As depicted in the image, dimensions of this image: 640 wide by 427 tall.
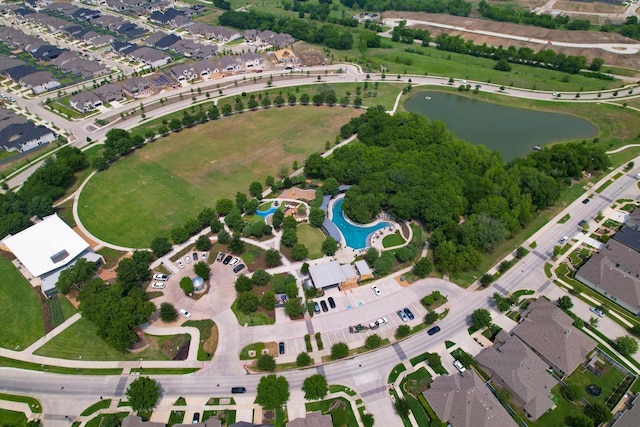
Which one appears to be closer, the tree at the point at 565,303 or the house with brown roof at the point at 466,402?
the house with brown roof at the point at 466,402

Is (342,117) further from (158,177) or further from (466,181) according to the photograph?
(158,177)

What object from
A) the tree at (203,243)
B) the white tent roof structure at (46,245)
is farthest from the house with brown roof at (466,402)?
the white tent roof structure at (46,245)

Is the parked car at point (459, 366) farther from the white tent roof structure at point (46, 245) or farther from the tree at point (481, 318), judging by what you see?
the white tent roof structure at point (46, 245)

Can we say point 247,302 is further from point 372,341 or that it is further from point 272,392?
point 372,341

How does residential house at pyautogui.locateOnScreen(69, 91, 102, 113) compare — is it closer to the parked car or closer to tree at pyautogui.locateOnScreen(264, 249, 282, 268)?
tree at pyautogui.locateOnScreen(264, 249, 282, 268)

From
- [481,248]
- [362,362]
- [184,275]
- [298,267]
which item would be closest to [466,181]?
[481,248]

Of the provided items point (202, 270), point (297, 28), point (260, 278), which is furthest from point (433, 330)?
point (297, 28)
